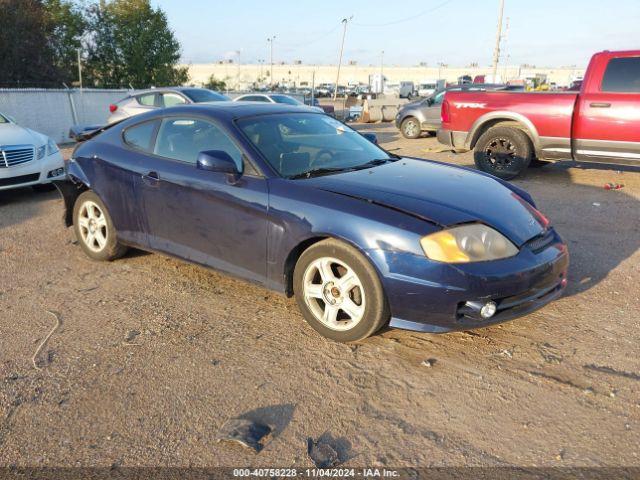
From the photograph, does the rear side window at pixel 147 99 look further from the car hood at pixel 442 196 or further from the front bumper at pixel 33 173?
the car hood at pixel 442 196

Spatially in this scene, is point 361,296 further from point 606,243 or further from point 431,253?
point 606,243

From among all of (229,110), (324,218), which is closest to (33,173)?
(229,110)

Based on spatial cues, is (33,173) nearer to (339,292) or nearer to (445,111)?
(339,292)

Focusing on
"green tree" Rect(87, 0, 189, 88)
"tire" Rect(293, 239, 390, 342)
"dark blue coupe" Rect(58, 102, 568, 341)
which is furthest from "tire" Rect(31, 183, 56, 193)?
"green tree" Rect(87, 0, 189, 88)

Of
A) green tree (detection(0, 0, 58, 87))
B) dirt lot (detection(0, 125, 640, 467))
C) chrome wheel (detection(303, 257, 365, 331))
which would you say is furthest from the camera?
green tree (detection(0, 0, 58, 87))

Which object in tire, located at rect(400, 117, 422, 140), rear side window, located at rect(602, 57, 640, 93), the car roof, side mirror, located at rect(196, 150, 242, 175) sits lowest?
tire, located at rect(400, 117, 422, 140)

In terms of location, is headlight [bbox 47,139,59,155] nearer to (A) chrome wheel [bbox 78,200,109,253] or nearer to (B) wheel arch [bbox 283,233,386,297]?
(A) chrome wheel [bbox 78,200,109,253]

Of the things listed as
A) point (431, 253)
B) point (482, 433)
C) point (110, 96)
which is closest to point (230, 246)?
point (431, 253)

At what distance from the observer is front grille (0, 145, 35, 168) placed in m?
7.34

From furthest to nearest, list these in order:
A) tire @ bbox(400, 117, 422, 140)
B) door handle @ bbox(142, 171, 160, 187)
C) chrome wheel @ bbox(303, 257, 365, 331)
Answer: tire @ bbox(400, 117, 422, 140) → door handle @ bbox(142, 171, 160, 187) → chrome wheel @ bbox(303, 257, 365, 331)

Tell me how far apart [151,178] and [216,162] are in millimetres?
913

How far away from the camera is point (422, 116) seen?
15781 mm

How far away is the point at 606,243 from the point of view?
5430 mm

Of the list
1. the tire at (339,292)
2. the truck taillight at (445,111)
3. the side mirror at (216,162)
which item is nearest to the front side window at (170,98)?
the truck taillight at (445,111)
